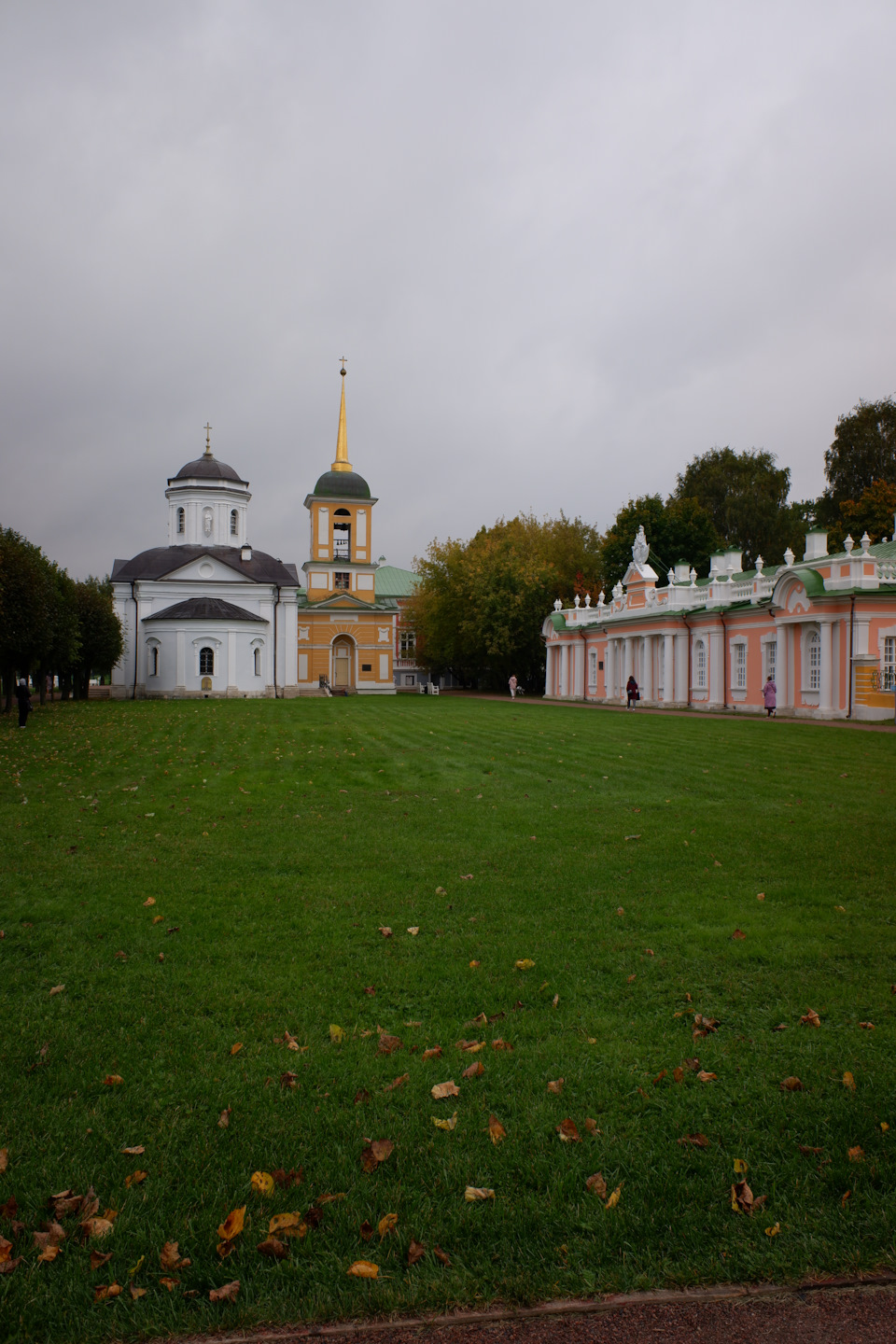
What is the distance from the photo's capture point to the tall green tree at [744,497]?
210ft

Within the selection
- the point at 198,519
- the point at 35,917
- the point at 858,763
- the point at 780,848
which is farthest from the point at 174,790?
the point at 198,519

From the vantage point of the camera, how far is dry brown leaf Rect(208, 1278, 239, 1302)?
286cm

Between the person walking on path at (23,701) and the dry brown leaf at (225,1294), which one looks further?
the person walking on path at (23,701)

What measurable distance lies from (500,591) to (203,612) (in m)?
19.8

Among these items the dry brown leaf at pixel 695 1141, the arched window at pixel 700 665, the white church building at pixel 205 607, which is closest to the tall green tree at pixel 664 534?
the arched window at pixel 700 665

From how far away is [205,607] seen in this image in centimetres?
5181

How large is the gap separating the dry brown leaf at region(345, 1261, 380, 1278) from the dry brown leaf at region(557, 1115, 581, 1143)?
1.08 meters

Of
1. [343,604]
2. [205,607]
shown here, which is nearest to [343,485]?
[343,604]

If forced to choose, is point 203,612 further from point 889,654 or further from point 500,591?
point 889,654

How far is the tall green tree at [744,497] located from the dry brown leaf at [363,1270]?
2458 inches

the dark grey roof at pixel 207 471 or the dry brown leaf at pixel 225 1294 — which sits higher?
the dark grey roof at pixel 207 471

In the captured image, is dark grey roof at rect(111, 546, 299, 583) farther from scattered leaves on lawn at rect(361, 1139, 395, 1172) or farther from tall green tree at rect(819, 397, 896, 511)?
scattered leaves on lawn at rect(361, 1139, 395, 1172)

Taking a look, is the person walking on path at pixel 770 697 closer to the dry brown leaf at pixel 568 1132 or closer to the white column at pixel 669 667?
the white column at pixel 669 667

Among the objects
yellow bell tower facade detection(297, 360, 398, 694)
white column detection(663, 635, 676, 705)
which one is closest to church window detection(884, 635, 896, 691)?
white column detection(663, 635, 676, 705)
